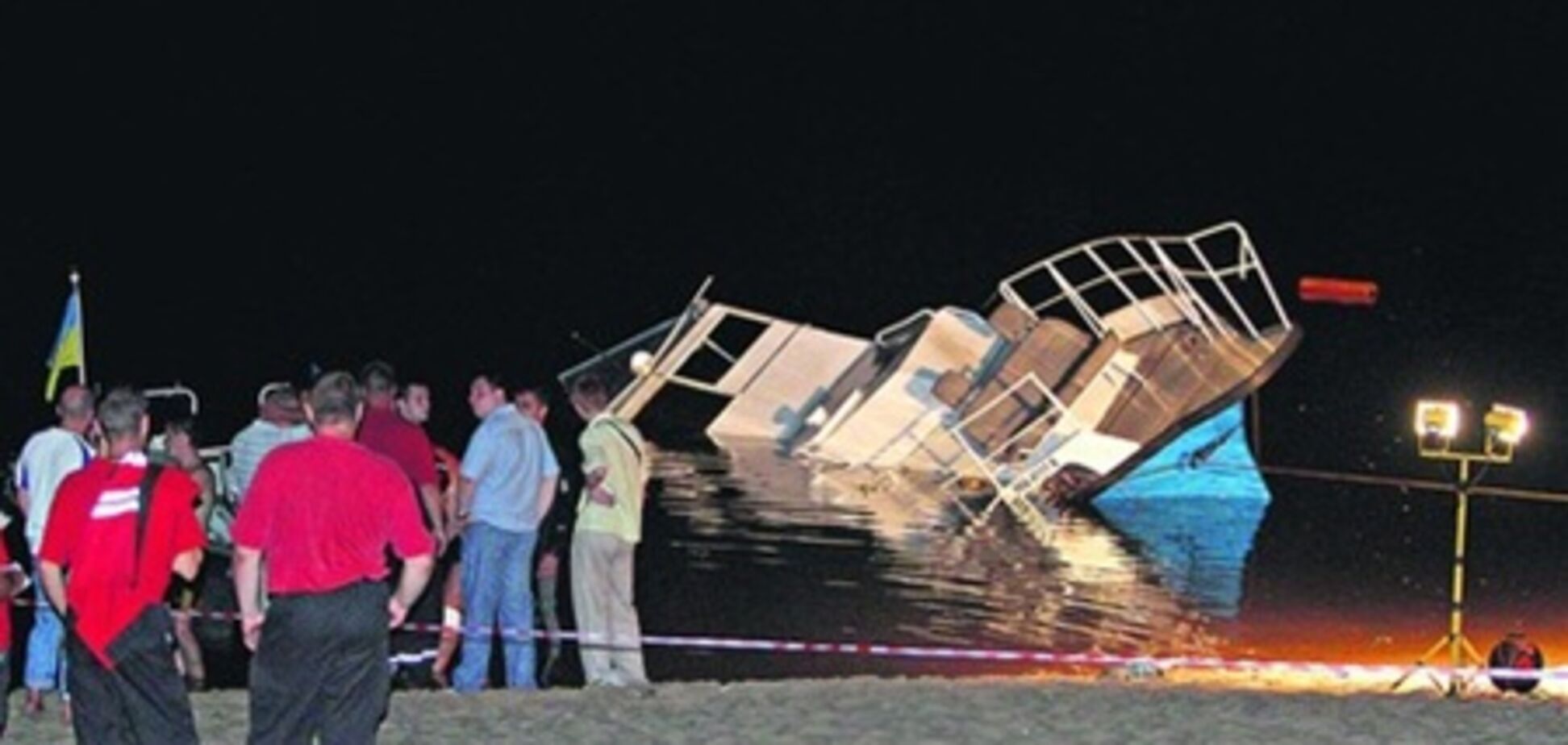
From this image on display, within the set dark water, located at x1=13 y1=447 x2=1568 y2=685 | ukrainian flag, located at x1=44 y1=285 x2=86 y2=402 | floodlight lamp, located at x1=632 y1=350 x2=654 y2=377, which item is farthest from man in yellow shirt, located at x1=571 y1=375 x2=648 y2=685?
floodlight lamp, located at x1=632 y1=350 x2=654 y2=377

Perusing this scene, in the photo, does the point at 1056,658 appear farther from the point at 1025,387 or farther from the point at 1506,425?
the point at 1025,387

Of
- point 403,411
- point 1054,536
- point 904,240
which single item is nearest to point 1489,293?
point 904,240

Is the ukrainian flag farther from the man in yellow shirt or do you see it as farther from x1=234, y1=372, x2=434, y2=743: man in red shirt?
x1=234, y1=372, x2=434, y2=743: man in red shirt

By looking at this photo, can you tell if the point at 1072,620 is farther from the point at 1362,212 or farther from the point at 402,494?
the point at 1362,212

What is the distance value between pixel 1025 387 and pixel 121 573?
25.6 metres

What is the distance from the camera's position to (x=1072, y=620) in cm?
2577

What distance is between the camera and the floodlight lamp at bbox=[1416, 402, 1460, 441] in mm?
19578

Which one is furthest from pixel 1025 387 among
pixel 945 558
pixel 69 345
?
pixel 69 345

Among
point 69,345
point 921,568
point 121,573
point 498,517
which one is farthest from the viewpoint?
point 921,568

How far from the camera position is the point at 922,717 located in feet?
48.6

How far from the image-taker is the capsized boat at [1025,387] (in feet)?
114

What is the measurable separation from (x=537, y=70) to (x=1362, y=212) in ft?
205

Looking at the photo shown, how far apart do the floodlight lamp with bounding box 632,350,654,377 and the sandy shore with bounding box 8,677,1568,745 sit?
23.2 meters

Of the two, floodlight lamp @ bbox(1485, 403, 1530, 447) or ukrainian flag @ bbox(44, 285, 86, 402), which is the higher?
ukrainian flag @ bbox(44, 285, 86, 402)
